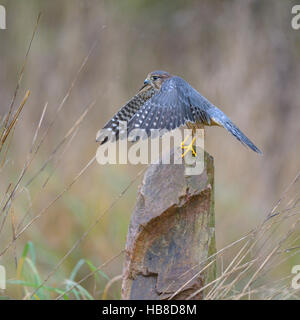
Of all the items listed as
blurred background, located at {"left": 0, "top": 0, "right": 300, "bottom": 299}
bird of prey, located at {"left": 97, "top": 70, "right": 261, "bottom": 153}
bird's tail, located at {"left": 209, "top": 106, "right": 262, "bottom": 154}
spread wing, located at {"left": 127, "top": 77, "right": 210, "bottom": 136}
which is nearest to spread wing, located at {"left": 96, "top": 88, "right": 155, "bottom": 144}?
bird of prey, located at {"left": 97, "top": 70, "right": 261, "bottom": 153}

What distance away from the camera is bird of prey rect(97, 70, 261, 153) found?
2.34 m

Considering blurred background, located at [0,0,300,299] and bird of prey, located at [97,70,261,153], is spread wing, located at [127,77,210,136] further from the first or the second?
blurred background, located at [0,0,300,299]

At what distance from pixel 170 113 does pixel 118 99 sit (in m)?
2.70

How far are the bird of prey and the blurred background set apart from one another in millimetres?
1821

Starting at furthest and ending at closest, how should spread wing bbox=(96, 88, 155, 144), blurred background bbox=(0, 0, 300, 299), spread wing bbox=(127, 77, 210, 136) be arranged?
blurred background bbox=(0, 0, 300, 299), spread wing bbox=(96, 88, 155, 144), spread wing bbox=(127, 77, 210, 136)

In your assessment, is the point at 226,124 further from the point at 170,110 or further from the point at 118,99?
the point at 118,99

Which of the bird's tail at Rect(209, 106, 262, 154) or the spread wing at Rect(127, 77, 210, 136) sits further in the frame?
the bird's tail at Rect(209, 106, 262, 154)

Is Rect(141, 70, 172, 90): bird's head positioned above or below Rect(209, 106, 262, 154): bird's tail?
above

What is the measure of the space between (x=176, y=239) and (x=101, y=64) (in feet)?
11.6

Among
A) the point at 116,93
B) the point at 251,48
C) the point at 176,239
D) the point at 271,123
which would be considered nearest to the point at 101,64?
the point at 116,93

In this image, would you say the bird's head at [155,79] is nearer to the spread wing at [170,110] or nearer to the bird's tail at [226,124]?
the spread wing at [170,110]

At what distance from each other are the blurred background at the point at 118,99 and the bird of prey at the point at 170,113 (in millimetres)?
1821

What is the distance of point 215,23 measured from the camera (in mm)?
5789
